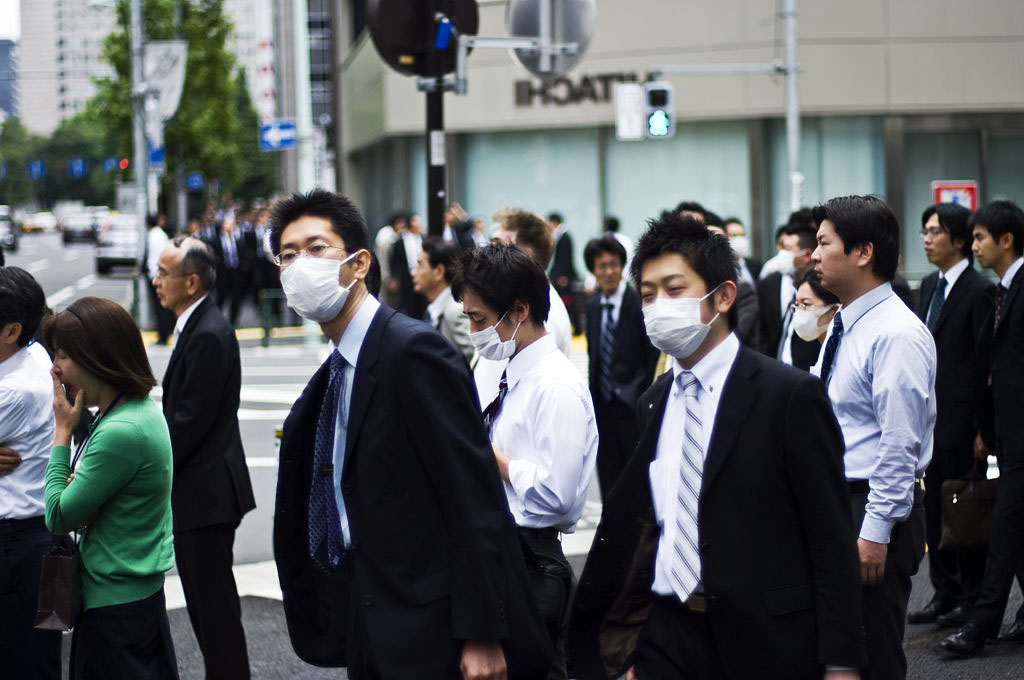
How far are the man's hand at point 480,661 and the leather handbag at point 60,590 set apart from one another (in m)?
1.47

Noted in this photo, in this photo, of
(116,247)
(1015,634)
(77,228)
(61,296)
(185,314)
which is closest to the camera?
(185,314)

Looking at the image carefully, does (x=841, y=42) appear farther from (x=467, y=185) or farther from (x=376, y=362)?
(x=376, y=362)

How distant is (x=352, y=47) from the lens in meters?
42.0

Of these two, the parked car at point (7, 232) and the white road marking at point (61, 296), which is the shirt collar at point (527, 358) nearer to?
the white road marking at point (61, 296)

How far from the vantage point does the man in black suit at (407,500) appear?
3.33m

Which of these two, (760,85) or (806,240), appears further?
(760,85)

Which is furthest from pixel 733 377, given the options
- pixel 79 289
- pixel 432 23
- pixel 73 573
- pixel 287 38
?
pixel 287 38

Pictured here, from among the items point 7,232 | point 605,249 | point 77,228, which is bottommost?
point 605,249

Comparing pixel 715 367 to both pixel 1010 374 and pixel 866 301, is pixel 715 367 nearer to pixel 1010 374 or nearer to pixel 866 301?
pixel 866 301

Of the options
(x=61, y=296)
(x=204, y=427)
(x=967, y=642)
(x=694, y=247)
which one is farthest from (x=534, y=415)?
(x=61, y=296)

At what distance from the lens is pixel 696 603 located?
3.45 m

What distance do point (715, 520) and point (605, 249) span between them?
5141mm

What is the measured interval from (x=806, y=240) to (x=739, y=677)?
17.7 ft

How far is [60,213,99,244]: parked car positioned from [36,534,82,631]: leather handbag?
261 feet
